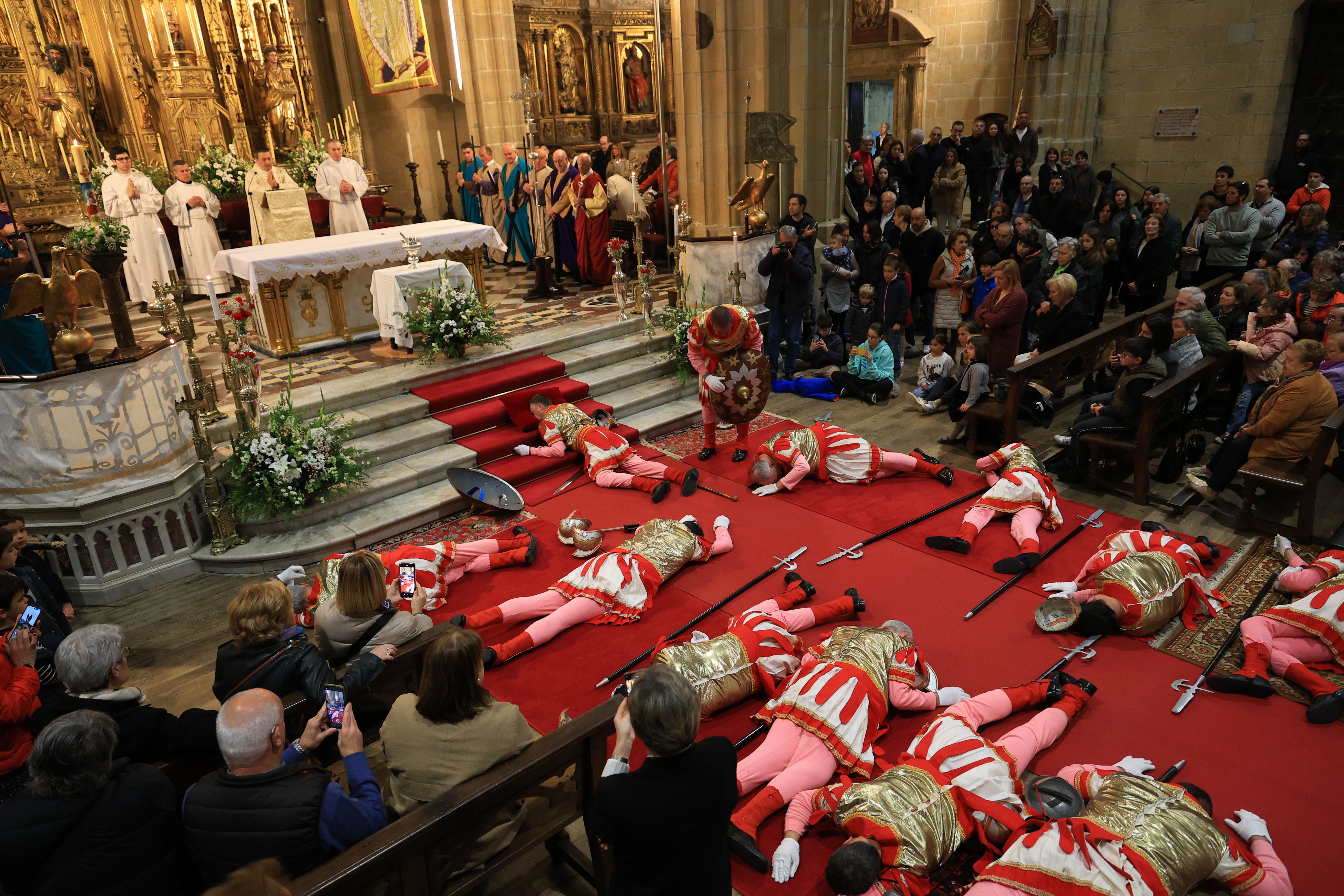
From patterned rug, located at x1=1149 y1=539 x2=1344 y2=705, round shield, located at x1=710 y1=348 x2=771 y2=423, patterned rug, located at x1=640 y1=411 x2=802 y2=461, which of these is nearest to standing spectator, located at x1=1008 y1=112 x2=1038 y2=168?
patterned rug, located at x1=640 y1=411 x2=802 y2=461

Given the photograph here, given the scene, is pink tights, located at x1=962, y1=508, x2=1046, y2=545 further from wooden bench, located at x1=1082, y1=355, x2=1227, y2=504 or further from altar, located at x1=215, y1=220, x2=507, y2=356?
altar, located at x1=215, y1=220, x2=507, y2=356

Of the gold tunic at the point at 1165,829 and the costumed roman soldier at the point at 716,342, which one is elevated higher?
the costumed roman soldier at the point at 716,342

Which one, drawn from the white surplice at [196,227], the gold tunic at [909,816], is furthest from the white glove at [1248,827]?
the white surplice at [196,227]

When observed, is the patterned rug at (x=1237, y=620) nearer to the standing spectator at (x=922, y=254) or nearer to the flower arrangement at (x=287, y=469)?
the standing spectator at (x=922, y=254)

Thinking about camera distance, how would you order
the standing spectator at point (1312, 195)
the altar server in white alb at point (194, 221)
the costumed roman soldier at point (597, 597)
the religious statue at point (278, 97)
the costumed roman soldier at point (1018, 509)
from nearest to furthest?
the costumed roman soldier at point (597, 597), the costumed roman soldier at point (1018, 509), the standing spectator at point (1312, 195), the altar server in white alb at point (194, 221), the religious statue at point (278, 97)

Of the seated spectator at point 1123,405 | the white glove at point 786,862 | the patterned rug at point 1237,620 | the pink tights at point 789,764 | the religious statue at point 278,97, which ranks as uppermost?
the religious statue at point 278,97

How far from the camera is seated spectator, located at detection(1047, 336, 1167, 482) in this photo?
6191 mm

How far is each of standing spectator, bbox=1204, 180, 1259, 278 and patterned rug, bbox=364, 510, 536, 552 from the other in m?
7.85

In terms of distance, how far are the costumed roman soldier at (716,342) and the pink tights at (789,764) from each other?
11.9 feet

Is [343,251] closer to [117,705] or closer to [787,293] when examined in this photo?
[787,293]

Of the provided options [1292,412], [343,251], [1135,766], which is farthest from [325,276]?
[1292,412]

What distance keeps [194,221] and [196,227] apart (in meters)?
0.07

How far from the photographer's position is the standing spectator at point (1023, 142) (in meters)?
12.7

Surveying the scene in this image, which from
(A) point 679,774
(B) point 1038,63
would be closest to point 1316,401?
(A) point 679,774
